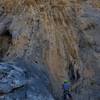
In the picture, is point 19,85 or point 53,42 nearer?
point 19,85

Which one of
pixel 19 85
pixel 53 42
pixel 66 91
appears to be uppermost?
pixel 53 42

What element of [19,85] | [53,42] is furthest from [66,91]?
[19,85]

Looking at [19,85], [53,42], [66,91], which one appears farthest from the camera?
[53,42]

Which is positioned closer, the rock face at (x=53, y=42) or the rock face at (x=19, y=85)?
the rock face at (x=19, y=85)

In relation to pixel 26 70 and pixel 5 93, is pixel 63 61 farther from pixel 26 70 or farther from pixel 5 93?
pixel 5 93

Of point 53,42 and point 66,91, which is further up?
point 53,42

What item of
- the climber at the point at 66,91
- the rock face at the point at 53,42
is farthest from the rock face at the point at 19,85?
the climber at the point at 66,91

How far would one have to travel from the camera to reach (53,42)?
24.3 feet

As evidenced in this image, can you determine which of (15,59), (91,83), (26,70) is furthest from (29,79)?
(91,83)

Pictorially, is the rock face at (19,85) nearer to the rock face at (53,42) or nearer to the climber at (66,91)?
the rock face at (53,42)

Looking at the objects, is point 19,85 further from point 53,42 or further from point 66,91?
point 53,42

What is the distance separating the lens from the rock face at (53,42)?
23.4 feet

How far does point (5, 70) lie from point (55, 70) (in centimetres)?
153

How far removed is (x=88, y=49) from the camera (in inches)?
328
